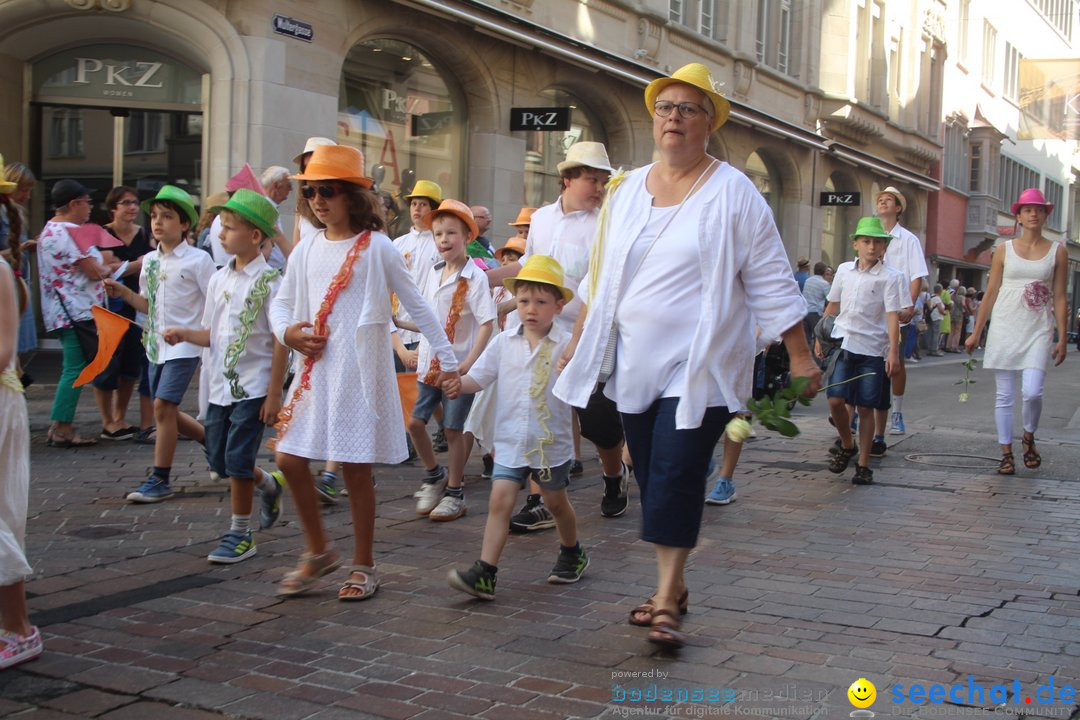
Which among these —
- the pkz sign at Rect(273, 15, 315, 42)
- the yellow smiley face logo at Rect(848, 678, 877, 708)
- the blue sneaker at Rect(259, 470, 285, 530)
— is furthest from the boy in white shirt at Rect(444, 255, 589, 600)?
the pkz sign at Rect(273, 15, 315, 42)

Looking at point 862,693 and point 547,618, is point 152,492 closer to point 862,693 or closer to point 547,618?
point 547,618

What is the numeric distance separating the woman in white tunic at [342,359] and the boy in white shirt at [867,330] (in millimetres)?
4395

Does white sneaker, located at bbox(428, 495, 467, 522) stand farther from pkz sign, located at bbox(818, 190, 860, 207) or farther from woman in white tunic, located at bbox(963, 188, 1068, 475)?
pkz sign, located at bbox(818, 190, 860, 207)

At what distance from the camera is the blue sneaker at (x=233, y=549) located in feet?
17.9

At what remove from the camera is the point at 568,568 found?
5227mm

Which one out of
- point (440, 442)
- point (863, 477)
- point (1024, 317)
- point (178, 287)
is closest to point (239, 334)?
point (178, 287)

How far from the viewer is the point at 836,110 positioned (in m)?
30.9

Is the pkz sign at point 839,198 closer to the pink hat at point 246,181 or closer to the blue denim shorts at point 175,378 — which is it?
the pink hat at point 246,181

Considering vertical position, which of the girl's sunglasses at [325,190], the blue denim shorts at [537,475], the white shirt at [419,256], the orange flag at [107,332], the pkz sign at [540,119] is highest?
the pkz sign at [540,119]

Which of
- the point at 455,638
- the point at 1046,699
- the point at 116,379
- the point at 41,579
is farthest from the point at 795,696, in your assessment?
the point at 116,379

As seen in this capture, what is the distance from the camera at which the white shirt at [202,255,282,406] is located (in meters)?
5.69

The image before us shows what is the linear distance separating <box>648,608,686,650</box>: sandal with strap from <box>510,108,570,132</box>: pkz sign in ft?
43.7

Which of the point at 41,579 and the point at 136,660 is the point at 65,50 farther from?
the point at 136,660

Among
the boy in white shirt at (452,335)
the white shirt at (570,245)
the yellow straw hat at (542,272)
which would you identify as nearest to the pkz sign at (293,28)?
the boy in white shirt at (452,335)
